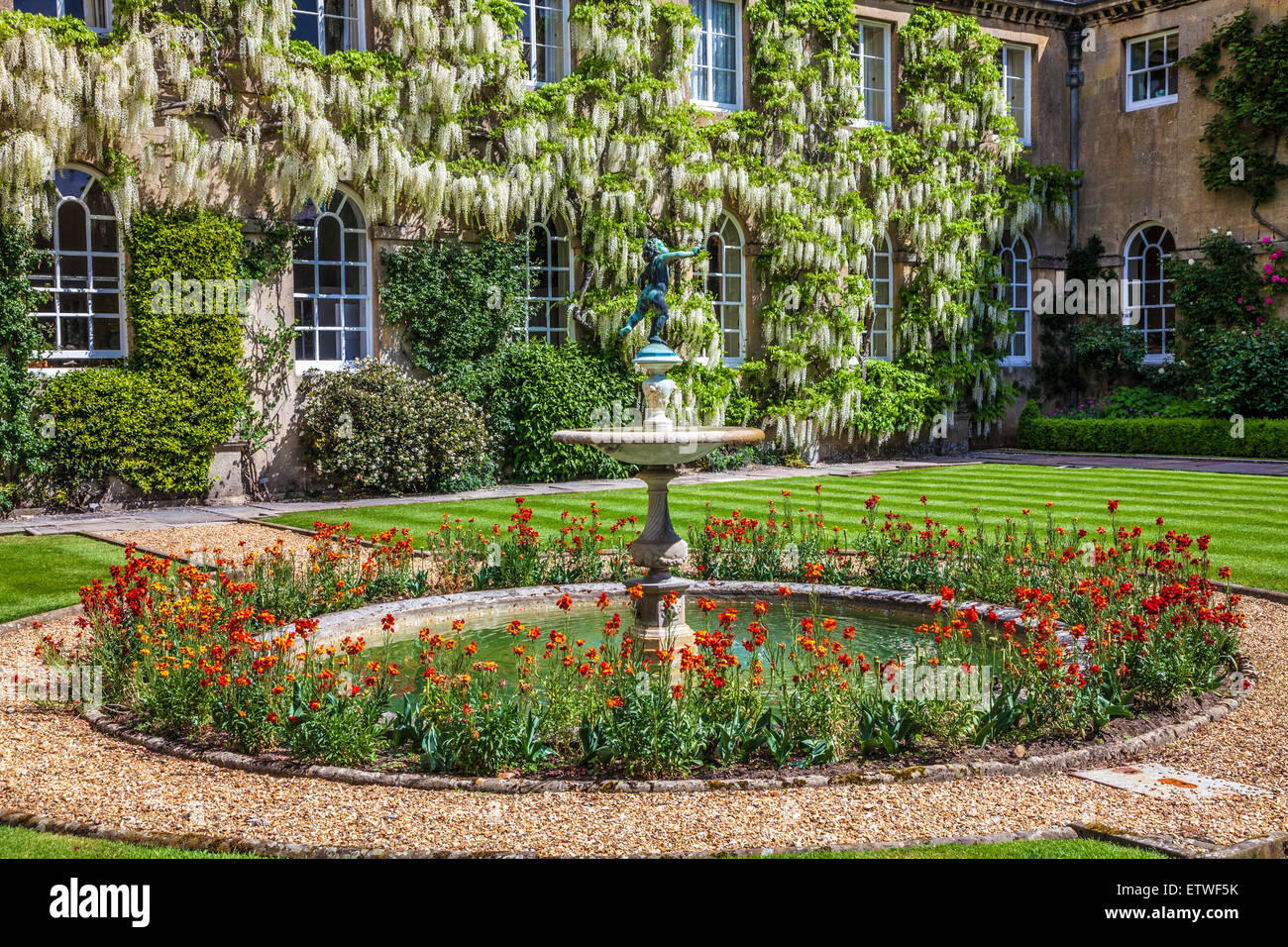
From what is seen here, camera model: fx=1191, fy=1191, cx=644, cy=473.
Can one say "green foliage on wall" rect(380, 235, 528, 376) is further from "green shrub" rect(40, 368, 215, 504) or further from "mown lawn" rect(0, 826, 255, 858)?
"mown lawn" rect(0, 826, 255, 858)

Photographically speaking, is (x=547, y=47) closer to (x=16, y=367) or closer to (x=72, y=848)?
(x=16, y=367)

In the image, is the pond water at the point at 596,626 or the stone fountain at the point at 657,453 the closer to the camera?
the stone fountain at the point at 657,453

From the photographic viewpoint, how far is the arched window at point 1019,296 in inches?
755

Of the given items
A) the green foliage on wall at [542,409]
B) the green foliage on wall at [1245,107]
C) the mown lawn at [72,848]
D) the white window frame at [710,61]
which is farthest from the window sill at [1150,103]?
the mown lawn at [72,848]

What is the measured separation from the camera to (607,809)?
12.6 ft

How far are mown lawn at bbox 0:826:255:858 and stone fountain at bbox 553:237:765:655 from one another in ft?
8.04

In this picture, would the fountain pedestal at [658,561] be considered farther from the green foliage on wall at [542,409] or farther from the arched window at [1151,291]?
the arched window at [1151,291]

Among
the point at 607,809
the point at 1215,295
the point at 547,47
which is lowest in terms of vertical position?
the point at 607,809

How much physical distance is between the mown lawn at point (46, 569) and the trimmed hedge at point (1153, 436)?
44.1 ft

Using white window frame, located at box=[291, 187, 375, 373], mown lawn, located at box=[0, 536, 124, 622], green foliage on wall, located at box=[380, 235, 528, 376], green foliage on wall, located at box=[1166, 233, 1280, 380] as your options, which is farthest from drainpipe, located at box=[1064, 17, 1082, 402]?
mown lawn, located at box=[0, 536, 124, 622]

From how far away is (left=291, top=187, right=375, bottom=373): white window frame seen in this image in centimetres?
1316

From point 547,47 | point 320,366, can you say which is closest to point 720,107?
point 547,47

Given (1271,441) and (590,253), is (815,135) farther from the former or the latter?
(1271,441)

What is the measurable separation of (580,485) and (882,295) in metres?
6.82
